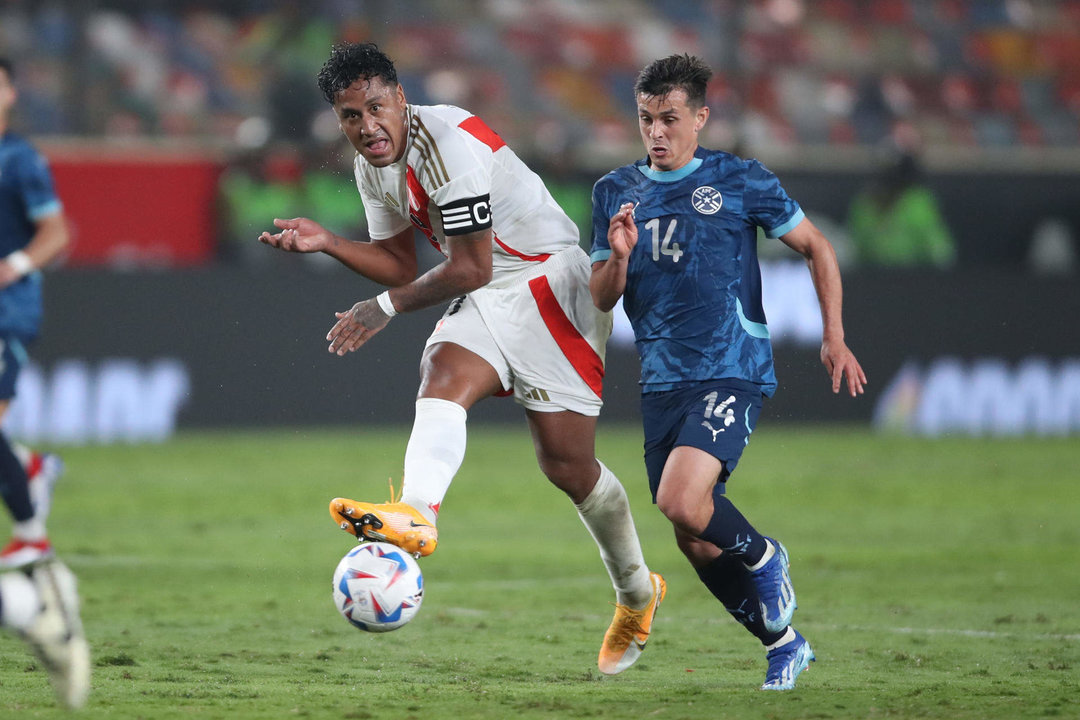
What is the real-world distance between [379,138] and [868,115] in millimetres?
12167

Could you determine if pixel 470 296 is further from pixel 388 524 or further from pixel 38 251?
pixel 38 251

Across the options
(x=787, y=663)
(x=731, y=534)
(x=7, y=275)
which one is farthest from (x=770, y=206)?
(x=7, y=275)

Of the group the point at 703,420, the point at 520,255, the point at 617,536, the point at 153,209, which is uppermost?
the point at 520,255

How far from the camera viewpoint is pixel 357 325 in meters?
5.65

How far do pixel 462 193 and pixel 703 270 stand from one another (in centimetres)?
91

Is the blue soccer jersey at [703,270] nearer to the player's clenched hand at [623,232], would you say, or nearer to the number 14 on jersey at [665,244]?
the number 14 on jersey at [665,244]

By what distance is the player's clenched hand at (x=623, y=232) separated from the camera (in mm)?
5359

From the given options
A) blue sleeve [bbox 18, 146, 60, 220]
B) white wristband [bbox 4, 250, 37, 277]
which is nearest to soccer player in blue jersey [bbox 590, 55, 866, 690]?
white wristband [bbox 4, 250, 37, 277]

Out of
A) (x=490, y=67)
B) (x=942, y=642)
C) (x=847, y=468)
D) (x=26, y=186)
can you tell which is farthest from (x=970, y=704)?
(x=490, y=67)

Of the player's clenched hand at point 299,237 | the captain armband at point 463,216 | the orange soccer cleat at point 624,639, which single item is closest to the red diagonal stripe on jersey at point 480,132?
the captain armband at point 463,216

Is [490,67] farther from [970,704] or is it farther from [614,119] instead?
[970,704]

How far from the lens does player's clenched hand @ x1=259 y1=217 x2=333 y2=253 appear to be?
5465 mm

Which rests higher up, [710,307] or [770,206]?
[770,206]

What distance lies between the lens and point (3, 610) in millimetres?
4543
